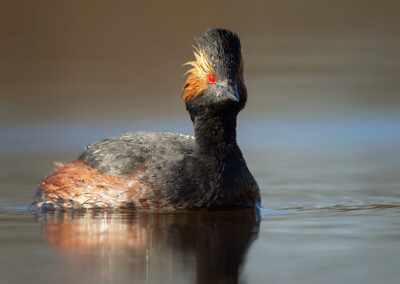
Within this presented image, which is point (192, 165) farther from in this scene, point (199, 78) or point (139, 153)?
point (199, 78)

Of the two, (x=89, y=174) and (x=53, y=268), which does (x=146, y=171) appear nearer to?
(x=89, y=174)

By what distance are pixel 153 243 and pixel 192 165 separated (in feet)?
7.16

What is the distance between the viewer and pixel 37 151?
16.2 metres

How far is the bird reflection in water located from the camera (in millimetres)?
6914

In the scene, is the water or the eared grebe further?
the eared grebe

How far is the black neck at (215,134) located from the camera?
10.3m

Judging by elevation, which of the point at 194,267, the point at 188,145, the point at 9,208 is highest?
the point at 188,145

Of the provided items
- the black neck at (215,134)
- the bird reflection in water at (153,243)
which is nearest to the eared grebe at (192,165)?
the black neck at (215,134)

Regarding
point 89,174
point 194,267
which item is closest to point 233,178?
point 89,174

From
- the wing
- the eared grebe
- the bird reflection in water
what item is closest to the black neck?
the eared grebe

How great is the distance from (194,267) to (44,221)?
9.31 ft

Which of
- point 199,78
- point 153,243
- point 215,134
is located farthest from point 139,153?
point 153,243

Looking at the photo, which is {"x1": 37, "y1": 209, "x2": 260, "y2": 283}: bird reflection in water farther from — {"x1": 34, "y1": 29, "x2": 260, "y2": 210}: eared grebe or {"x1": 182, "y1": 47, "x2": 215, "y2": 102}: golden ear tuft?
{"x1": 182, "y1": 47, "x2": 215, "y2": 102}: golden ear tuft

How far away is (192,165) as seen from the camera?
33.3 ft
